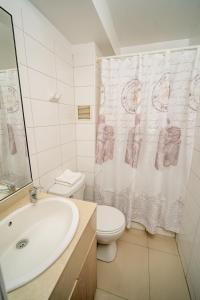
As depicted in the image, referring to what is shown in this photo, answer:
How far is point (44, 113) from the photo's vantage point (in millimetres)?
1179

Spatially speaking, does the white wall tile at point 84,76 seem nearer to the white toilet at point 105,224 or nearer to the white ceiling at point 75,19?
the white ceiling at point 75,19

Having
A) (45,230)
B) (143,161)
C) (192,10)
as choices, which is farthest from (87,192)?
(192,10)

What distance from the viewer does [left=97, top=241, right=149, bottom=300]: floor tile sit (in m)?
1.17

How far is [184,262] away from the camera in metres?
1.34

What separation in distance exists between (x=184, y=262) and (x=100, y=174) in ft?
3.85

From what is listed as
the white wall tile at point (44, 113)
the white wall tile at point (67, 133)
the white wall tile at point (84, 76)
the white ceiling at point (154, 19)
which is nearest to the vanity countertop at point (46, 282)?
the white wall tile at point (44, 113)

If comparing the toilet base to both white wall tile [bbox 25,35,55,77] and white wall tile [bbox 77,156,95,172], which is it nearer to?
white wall tile [bbox 77,156,95,172]

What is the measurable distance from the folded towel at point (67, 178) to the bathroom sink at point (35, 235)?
347 millimetres

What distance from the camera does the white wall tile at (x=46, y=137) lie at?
113 centimetres

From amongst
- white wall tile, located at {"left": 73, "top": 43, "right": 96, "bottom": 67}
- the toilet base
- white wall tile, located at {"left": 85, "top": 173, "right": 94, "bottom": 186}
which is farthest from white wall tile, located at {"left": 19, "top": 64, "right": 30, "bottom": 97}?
the toilet base

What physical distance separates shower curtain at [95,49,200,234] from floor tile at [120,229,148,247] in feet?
0.45

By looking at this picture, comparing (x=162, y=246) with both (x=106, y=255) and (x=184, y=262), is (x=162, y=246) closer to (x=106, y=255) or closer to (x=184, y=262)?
(x=184, y=262)

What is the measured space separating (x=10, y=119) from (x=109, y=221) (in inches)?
46.7

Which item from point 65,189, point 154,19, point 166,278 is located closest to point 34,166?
Answer: point 65,189
